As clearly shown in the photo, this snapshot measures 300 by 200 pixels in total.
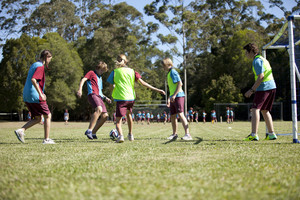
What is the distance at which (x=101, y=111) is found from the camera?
23.5 feet

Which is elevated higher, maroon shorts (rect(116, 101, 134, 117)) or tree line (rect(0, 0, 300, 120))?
tree line (rect(0, 0, 300, 120))

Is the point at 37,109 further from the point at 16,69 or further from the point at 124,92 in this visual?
the point at 16,69

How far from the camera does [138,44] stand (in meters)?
43.1

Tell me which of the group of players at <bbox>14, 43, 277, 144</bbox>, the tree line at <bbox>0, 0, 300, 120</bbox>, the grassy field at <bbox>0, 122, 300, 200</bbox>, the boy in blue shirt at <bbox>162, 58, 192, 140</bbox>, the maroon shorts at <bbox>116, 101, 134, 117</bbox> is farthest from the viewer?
the tree line at <bbox>0, 0, 300, 120</bbox>

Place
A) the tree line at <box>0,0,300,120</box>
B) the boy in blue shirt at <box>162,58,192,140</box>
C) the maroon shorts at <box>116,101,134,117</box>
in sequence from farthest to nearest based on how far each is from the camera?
the tree line at <box>0,0,300,120</box>, the boy in blue shirt at <box>162,58,192,140</box>, the maroon shorts at <box>116,101,134,117</box>

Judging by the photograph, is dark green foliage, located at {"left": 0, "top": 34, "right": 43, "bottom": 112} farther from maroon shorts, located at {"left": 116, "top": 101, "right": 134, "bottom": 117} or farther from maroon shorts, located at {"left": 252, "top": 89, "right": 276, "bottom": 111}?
maroon shorts, located at {"left": 252, "top": 89, "right": 276, "bottom": 111}

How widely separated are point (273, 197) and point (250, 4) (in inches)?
1936

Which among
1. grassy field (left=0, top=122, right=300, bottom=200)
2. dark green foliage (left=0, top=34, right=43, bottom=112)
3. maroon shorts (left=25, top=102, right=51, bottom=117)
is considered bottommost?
grassy field (left=0, top=122, right=300, bottom=200)

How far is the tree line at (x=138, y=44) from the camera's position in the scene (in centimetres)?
4128

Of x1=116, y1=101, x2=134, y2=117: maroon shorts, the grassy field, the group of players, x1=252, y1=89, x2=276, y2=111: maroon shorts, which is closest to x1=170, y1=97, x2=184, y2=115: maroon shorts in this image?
the group of players

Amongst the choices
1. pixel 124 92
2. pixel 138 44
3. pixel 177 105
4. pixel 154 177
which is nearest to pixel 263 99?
pixel 177 105

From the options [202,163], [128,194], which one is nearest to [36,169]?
[128,194]

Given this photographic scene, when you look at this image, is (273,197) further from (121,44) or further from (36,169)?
(121,44)

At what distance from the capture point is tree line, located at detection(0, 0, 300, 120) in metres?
41.3
